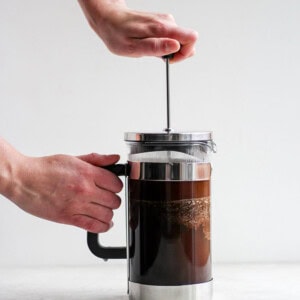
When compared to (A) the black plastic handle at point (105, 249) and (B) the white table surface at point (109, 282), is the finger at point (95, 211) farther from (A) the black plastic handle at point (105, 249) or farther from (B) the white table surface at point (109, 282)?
(B) the white table surface at point (109, 282)

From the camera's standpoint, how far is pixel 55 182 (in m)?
1.23

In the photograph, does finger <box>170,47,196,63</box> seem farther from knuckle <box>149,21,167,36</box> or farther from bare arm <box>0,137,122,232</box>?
bare arm <box>0,137,122,232</box>

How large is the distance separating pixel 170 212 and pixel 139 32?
0.33 m

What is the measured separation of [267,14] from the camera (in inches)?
65.4

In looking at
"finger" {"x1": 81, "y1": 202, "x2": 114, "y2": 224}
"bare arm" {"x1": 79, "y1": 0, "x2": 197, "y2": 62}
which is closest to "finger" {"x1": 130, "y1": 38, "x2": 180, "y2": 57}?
"bare arm" {"x1": 79, "y1": 0, "x2": 197, "y2": 62}

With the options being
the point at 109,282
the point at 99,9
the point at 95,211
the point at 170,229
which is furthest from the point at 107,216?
the point at 99,9

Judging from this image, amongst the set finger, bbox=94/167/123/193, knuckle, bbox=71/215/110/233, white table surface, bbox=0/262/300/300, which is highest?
finger, bbox=94/167/123/193

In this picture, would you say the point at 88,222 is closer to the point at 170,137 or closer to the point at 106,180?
the point at 106,180

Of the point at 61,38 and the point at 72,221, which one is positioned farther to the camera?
the point at 61,38

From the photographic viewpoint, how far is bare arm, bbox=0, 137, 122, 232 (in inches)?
48.3

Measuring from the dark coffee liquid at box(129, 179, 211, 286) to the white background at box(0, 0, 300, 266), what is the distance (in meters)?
0.47

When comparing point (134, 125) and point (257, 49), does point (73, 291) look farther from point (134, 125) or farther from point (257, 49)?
point (257, 49)

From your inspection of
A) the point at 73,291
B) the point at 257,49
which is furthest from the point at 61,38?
the point at 73,291

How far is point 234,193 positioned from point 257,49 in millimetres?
333
